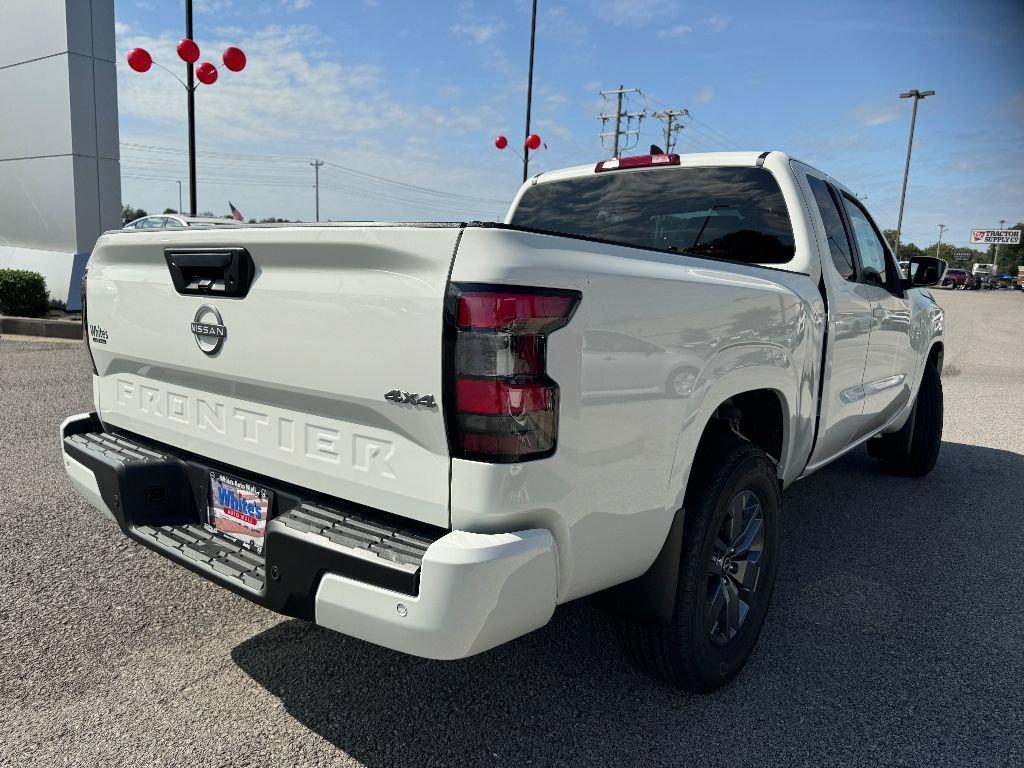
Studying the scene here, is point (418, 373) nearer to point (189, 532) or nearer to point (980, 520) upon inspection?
point (189, 532)

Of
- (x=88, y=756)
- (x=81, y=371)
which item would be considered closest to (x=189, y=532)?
(x=88, y=756)

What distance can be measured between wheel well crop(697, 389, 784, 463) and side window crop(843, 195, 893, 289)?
1273 millimetres

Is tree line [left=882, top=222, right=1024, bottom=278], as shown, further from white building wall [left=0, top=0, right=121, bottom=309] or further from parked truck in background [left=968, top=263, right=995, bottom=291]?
white building wall [left=0, top=0, right=121, bottom=309]

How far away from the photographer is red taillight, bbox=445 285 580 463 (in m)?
1.71

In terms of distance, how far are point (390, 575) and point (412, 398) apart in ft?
1.35

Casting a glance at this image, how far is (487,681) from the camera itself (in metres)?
2.60

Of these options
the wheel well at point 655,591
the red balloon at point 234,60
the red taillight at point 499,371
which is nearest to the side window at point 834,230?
the wheel well at point 655,591

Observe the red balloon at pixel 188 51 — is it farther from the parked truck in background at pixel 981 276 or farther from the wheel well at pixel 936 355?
the parked truck in background at pixel 981 276

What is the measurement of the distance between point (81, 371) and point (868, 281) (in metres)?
7.79

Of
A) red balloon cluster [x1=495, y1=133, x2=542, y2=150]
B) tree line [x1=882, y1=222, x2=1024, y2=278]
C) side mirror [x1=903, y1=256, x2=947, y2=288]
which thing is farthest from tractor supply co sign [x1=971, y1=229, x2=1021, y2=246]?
side mirror [x1=903, y1=256, x2=947, y2=288]

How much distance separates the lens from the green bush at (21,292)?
37.6 ft

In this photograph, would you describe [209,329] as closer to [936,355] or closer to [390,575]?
[390,575]

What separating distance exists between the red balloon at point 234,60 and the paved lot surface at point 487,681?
1016cm

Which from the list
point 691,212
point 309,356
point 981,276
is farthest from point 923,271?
point 981,276
